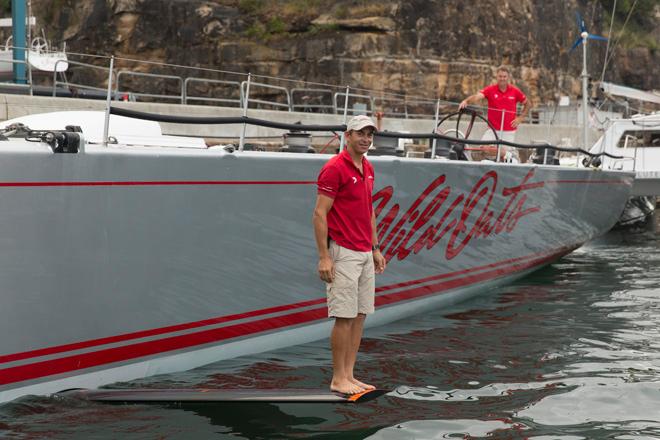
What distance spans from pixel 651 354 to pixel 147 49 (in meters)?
33.1

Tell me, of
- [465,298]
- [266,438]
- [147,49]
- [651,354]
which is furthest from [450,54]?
[266,438]

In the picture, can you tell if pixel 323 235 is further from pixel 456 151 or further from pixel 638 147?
pixel 638 147

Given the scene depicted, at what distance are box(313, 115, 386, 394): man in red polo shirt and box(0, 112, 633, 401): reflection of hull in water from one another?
1208mm

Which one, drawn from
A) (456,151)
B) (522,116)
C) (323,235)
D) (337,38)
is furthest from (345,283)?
(337,38)

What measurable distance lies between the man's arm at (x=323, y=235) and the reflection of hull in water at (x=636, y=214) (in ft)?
47.1

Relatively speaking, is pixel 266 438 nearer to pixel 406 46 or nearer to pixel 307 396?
pixel 307 396

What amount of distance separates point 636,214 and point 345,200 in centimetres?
1467

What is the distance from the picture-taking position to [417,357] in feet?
22.1

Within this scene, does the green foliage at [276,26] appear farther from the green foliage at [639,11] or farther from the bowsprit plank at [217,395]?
the bowsprit plank at [217,395]

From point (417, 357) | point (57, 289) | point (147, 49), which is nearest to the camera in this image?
point (57, 289)

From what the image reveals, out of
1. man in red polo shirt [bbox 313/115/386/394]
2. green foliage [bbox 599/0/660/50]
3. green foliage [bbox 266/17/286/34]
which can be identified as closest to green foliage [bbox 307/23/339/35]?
green foliage [bbox 266/17/286/34]

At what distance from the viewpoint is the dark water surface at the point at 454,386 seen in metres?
4.98

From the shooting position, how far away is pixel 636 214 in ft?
A: 60.7

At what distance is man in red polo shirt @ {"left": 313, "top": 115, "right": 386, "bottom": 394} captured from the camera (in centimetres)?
511
